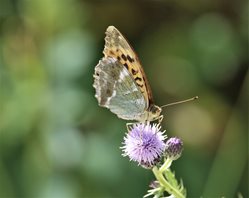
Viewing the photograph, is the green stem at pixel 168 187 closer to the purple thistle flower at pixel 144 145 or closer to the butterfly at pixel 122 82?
the purple thistle flower at pixel 144 145

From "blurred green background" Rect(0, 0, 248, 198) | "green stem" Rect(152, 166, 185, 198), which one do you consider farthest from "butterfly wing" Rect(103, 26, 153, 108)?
"blurred green background" Rect(0, 0, 248, 198)

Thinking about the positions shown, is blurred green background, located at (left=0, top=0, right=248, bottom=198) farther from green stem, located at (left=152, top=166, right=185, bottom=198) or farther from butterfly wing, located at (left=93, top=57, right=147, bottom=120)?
green stem, located at (left=152, top=166, right=185, bottom=198)

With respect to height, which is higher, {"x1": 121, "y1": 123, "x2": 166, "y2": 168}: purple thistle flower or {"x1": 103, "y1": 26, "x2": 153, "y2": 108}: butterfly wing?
{"x1": 103, "y1": 26, "x2": 153, "y2": 108}: butterfly wing

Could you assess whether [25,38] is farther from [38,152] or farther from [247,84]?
[247,84]

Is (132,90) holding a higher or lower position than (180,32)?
lower

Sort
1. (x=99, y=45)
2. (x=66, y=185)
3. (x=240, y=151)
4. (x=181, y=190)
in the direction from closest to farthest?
(x=181, y=190) → (x=66, y=185) → (x=240, y=151) → (x=99, y=45)

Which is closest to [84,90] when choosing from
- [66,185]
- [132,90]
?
[66,185]
